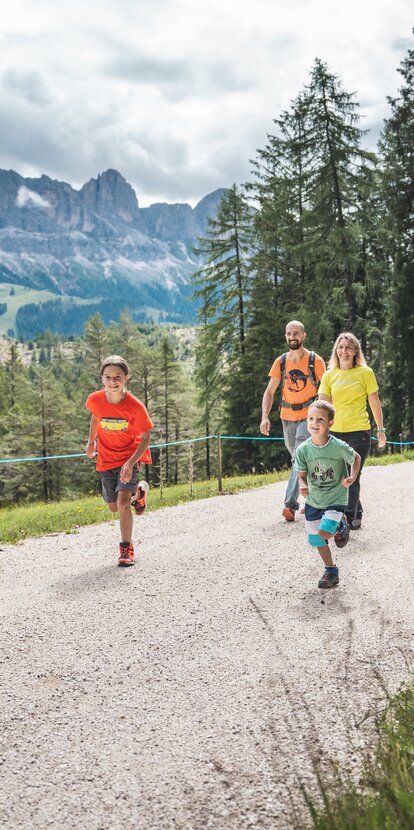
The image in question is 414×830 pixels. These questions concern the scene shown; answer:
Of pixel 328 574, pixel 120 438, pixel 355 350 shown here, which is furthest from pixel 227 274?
pixel 328 574

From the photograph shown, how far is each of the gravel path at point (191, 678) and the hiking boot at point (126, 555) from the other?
10 centimetres

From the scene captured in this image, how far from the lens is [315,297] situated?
76.4 feet

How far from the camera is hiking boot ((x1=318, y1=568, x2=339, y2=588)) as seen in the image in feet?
17.8

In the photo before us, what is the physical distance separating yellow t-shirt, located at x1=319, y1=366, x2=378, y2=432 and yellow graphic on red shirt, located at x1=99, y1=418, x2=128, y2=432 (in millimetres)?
2590

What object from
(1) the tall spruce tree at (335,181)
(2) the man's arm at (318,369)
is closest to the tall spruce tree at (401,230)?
(1) the tall spruce tree at (335,181)

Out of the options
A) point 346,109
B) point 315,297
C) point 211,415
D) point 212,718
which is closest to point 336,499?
point 212,718

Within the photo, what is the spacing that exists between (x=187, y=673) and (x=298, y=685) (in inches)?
29.2

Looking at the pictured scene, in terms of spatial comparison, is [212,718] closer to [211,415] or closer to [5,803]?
[5,803]

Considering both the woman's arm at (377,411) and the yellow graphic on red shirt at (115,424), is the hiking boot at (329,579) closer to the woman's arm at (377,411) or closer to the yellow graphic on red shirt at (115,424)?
the woman's arm at (377,411)

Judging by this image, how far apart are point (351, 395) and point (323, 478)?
1.92 metres

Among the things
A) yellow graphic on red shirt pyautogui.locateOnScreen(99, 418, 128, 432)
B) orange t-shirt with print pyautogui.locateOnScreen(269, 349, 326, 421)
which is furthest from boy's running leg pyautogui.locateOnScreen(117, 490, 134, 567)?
orange t-shirt with print pyautogui.locateOnScreen(269, 349, 326, 421)

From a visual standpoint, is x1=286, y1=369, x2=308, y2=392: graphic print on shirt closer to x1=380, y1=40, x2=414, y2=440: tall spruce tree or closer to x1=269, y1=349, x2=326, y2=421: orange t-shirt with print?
x1=269, y1=349, x2=326, y2=421: orange t-shirt with print

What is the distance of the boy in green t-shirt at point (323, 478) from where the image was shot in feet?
18.1

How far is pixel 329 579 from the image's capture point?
5.44 m
